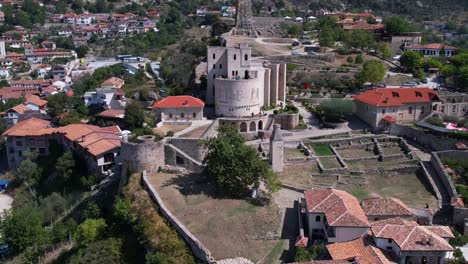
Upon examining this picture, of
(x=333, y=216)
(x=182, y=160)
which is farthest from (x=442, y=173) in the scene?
(x=182, y=160)

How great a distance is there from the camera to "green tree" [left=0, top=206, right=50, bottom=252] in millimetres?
30016

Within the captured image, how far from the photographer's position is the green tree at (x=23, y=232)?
3002cm

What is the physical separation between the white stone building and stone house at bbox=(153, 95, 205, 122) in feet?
6.13

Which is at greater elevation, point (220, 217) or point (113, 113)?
point (113, 113)

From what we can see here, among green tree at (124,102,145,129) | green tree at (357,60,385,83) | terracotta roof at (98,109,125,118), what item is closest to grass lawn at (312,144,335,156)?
green tree at (124,102,145,129)

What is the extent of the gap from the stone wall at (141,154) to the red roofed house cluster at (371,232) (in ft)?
32.6

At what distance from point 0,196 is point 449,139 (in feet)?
116

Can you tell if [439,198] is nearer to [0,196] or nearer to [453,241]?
[453,241]

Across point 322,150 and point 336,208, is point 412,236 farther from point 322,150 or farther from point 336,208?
point 322,150

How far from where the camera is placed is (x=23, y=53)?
286ft

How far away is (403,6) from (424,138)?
89.4m

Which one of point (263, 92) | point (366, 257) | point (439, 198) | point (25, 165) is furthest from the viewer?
point (263, 92)

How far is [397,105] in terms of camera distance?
39.4 meters

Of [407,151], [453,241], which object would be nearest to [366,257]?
[453,241]
